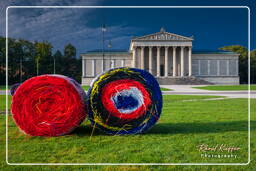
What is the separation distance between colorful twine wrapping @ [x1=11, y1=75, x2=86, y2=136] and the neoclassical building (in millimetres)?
57713

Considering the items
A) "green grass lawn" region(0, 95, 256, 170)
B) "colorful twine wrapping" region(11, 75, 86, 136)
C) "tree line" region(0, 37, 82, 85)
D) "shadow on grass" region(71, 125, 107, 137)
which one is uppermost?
"tree line" region(0, 37, 82, 85)

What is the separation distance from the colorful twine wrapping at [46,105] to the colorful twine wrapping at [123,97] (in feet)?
1.60

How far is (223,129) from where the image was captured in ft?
19.0

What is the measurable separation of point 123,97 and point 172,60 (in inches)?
2584

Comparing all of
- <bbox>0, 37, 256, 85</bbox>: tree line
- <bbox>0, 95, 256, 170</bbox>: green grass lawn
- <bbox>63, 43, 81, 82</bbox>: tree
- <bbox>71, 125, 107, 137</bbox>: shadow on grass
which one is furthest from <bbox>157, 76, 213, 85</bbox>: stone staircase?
<bbox>0, 95, 256, 170</bbox>: green grass lawn

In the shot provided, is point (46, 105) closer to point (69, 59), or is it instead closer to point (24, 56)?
point (24, 56)

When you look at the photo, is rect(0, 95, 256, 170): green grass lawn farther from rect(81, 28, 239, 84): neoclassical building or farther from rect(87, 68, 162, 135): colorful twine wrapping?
rect(81, 28, 239, 84): neoclassical building

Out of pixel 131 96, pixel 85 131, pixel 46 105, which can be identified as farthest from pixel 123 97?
pixel 46 105

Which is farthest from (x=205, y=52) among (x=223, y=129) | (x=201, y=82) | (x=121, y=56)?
(x=223, y=129)

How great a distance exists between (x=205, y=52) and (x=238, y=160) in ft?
226

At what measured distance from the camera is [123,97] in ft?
15.5

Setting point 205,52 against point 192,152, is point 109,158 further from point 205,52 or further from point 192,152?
point 205,52

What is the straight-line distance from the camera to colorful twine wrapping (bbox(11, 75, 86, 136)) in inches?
181

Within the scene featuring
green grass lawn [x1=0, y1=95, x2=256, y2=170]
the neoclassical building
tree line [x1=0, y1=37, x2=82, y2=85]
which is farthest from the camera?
the neoclassical building
